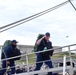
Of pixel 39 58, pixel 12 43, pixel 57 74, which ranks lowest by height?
pixel 57 74

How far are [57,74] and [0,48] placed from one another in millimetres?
1785

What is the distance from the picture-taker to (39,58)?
7.23m

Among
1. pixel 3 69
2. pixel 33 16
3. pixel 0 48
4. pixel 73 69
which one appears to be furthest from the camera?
pixel 3 69

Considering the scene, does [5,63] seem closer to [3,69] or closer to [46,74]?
[3,69]

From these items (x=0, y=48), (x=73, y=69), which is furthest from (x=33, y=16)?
(x=0, y=48)

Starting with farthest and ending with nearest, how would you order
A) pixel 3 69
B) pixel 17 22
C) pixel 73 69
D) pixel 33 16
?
pixel 3 69
pixel 73 69
pixel 33 16
pixel 17 22

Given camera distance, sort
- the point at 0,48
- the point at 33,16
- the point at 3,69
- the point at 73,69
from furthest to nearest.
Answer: the point at 3,69
the point at 0,48
the point at 73,69
the point at 33,16

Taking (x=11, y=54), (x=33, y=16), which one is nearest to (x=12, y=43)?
(x=11, y=54)

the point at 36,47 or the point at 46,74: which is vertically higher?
the point at 36,47

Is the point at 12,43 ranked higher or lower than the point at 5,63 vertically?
higher

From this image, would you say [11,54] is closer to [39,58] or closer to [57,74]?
[39,58]

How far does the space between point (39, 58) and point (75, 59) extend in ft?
3.70

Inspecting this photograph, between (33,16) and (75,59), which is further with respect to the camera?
(75,59)

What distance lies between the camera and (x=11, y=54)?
25.4 ft
